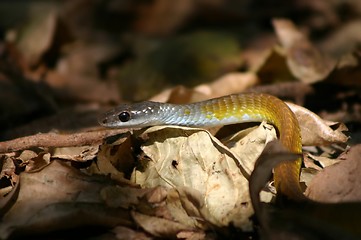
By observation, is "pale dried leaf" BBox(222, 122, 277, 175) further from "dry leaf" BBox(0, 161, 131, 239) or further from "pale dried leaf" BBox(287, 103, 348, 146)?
"dry leaf" BBox(0, 161, 131, 239)

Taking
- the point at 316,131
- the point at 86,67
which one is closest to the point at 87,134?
the point at 316,131

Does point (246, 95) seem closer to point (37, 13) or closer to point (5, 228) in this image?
point (5, 228)

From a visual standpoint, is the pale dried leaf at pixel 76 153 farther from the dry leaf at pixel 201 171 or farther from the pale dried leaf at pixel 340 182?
Result: the pale dried leaf at pixel 340 182

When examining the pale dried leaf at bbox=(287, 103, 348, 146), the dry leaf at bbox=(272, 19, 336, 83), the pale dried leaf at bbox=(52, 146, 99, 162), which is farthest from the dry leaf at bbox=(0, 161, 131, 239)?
the dry leaf at bbox=(272, 19, 336, 83)

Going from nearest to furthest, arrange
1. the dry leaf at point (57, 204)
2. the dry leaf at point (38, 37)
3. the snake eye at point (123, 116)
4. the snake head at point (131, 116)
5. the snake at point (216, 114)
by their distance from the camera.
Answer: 1. the dry leaf at point (57, 204)
2. the snake at point (216, 114)
3. the snake head at point (131, 116)
4. the snake eye at point (123, 116)
5. the dry leaf at point (38, 37)

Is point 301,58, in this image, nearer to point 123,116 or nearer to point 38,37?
point 123,116

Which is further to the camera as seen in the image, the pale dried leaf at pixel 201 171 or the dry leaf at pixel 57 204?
the pale dried leaf at pixel 201 171

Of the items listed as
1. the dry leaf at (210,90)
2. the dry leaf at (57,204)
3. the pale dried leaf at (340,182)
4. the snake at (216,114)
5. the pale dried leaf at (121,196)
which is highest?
the dry leaf at (57,204)

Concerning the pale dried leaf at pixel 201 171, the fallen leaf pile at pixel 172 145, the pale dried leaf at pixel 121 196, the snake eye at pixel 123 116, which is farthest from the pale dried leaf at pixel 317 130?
the pale dried leaf at pixel 121 196
